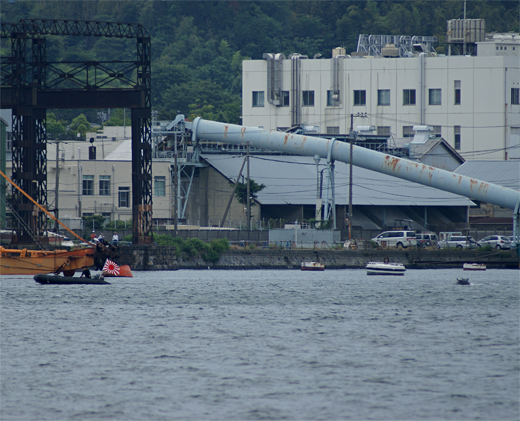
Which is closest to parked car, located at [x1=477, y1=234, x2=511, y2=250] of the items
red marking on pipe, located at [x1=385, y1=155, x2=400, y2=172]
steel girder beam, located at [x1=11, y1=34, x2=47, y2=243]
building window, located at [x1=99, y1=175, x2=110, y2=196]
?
red marking on pipe, located at [x1=385, y1=155, x2=400, y2=172]

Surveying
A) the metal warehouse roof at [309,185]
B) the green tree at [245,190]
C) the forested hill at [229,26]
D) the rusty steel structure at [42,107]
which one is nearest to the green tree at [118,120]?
the forested hill at [229,26]

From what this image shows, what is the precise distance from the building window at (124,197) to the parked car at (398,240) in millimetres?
22365

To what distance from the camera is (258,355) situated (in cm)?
3319

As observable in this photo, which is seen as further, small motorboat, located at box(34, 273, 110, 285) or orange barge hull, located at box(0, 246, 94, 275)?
orange barge hull, located at box(0, 246, 94, 275)

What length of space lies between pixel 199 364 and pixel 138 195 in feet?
126

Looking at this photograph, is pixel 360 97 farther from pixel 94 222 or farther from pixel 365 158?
pixel 94 222

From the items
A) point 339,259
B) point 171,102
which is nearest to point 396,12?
point 171,102

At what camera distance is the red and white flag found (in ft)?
206

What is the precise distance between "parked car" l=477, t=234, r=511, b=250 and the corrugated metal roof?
1627 cm

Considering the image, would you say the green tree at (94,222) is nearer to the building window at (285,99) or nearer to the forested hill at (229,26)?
the building window at (285,99)

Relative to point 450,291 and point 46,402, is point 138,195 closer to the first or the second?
point 450,291

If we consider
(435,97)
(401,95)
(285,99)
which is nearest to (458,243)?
(435,97)

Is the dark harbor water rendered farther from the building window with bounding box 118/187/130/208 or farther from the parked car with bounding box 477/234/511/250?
the building window with bounding box 118/187/130/208

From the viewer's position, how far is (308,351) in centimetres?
3391
